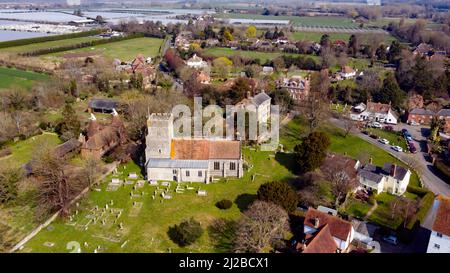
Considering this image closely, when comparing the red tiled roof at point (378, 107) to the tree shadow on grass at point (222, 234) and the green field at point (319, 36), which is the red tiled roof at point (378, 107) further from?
the green field at point (319, 36)

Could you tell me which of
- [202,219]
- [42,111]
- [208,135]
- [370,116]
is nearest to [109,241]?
[202,219]

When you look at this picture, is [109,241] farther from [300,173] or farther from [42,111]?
[42,111]

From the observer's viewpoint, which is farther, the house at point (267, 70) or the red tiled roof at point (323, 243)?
the house at point (267, 70)

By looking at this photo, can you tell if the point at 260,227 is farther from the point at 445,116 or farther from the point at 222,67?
the point at 222,67

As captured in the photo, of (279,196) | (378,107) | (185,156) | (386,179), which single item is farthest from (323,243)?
(378,107)

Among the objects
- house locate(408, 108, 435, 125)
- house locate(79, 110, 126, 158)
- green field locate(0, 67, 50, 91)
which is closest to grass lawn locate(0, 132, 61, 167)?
house locate(79, 110, 126, 158)

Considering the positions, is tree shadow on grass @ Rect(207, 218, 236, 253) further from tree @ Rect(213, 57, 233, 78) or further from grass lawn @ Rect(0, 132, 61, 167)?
tree @ Rect(213, 57, 233, 78)

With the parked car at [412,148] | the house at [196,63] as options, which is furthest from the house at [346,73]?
the parked car at [412,148]
